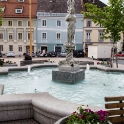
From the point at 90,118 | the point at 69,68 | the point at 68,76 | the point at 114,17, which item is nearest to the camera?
the point at 90,118

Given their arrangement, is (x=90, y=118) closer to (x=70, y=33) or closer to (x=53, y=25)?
(x=70, y=33)

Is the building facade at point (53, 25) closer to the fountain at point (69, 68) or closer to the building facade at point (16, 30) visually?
the building facade at point (16, 30)

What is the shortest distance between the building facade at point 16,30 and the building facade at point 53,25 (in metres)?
1.44

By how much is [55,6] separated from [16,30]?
9.55 meters

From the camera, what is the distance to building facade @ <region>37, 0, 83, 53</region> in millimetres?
47844

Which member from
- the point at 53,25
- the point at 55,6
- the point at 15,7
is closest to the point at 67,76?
the point at 53,25

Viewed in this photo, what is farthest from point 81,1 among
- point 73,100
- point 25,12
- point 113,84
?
point 73,100

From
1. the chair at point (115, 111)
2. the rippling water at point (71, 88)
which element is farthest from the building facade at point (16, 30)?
the chair at point (115, 111)

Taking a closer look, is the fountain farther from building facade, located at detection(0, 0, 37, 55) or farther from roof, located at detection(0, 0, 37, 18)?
roof, located at detection(0, 0, 37, 18)

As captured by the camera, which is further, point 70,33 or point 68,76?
point 70,33

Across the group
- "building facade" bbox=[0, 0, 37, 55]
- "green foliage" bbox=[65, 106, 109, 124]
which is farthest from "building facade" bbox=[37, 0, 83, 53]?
"green foliage" bbox=[65, 106, 109, 124]

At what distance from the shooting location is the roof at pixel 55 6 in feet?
158

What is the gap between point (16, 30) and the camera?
4806 cm

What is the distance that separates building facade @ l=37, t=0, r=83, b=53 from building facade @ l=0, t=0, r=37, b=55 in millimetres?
1441
